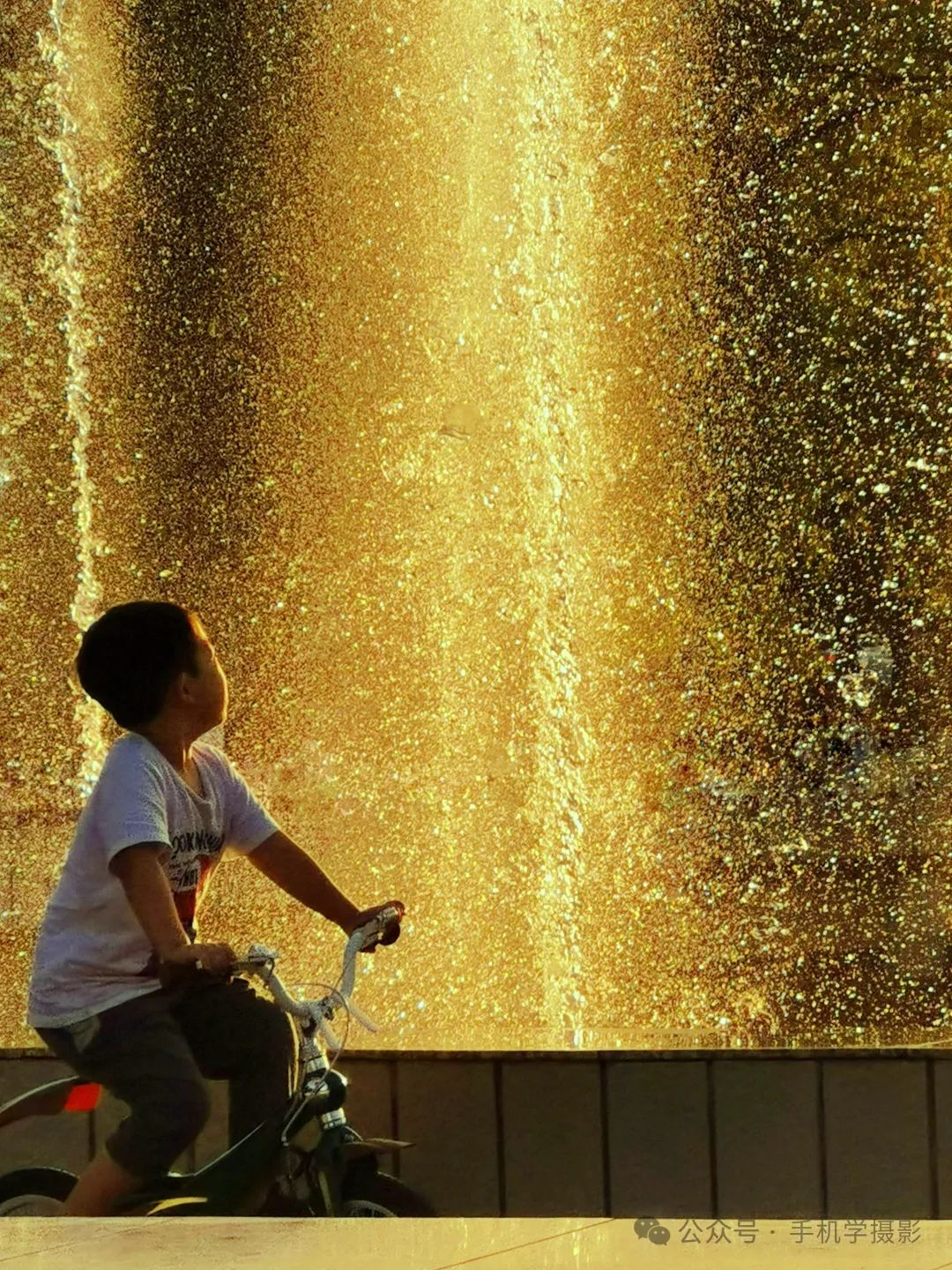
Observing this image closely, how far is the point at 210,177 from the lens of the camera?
8.29m

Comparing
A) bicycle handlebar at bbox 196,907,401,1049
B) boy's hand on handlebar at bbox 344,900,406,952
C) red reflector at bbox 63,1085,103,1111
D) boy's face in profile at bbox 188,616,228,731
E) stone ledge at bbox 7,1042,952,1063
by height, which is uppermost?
boy's face in profile at bbox 188,616,228,731

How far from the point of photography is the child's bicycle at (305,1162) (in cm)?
302

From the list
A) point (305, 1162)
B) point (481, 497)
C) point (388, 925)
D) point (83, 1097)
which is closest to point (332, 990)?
point (388, 925)

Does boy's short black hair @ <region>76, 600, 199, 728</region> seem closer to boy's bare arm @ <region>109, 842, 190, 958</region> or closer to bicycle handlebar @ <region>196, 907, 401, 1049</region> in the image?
boy's bare arm @ <region>109, 842, 190, 958</region>

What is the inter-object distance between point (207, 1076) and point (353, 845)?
3.40 metres

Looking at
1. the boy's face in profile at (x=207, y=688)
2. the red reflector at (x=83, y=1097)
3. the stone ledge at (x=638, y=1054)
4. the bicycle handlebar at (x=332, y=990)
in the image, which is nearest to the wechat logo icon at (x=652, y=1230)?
the bicycle handlebar at (x=332, y=990)

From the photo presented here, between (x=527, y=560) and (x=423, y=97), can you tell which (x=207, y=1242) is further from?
(x=423, y=97)

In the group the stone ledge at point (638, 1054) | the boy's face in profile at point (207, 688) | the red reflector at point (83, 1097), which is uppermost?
the boy's face in profile at point (207, 688)

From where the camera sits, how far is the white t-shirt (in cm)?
303

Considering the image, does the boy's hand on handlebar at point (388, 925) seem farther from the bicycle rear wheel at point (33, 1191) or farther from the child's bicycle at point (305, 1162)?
the bicycle rear wheel at point (33, 1191)

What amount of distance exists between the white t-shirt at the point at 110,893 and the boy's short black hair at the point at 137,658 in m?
0.05

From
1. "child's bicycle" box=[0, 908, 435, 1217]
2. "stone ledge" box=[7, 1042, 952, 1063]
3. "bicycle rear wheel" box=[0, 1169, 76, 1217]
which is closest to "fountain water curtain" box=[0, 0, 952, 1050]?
"stone ledge" box=[7, 1042, 952, 1063]

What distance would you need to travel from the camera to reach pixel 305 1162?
121 inches

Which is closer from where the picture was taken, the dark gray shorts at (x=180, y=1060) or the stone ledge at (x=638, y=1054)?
the dark gray shorts at (x=180, y=1060)
